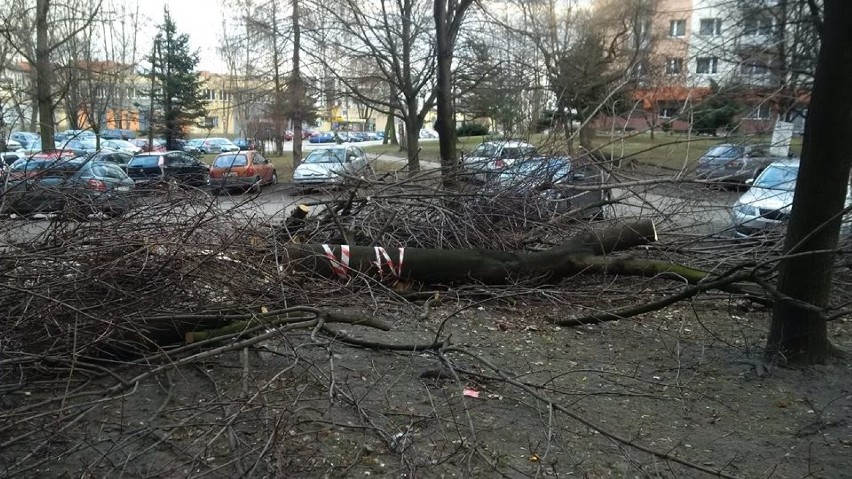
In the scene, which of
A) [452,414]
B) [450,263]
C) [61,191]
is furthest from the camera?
[450,263]

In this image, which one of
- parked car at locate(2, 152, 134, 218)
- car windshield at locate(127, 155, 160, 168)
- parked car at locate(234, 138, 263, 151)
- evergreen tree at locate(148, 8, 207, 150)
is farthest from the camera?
evergreen tree at locate(148, 8, 207, 150)

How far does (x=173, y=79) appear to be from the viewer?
33.1 m

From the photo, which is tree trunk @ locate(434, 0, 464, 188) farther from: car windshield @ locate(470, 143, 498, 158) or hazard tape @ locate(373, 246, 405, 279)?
hazard tape @ locate(373, 246, 405, 279)

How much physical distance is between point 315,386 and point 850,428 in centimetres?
318

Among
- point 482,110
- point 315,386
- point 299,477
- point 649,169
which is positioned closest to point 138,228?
point 315,386

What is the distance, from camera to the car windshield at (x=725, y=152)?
7976mm

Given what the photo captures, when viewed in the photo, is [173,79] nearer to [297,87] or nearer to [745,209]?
[297,87]

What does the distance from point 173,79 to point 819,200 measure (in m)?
33.5

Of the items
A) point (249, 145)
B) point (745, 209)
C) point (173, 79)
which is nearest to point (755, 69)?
point (745, 209)

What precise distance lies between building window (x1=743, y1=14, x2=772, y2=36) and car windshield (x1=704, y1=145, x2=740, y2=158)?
11.7m

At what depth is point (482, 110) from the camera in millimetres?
21750

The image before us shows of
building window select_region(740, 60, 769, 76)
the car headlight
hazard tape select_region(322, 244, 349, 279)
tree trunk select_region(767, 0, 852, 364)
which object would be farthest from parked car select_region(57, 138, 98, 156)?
building window select_region(740, 60, 769, 76)

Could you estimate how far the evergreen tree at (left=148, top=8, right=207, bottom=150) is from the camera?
3253 cm

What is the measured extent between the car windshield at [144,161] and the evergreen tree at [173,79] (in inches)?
565
